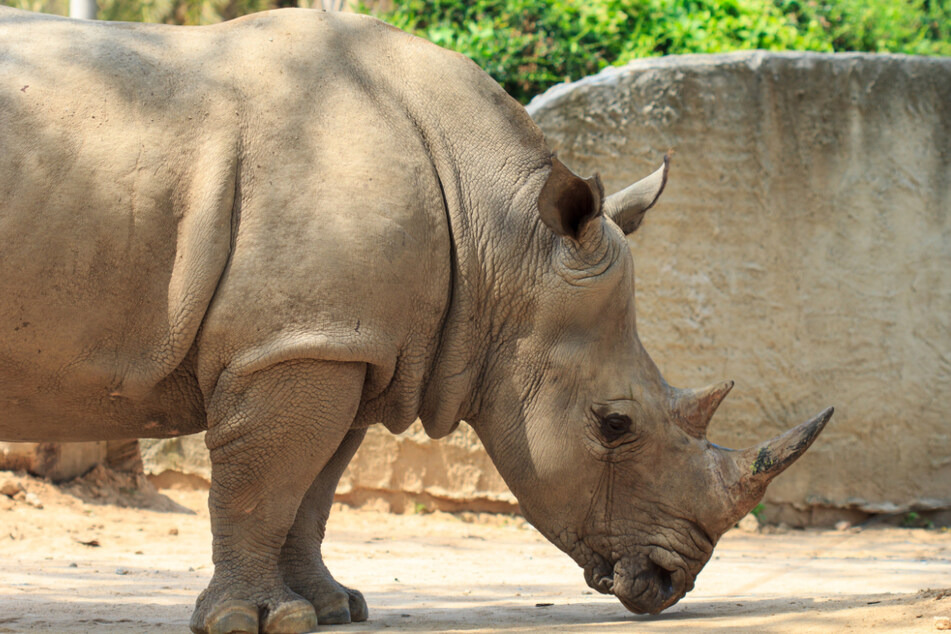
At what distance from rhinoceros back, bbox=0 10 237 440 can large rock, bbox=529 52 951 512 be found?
16.1ft

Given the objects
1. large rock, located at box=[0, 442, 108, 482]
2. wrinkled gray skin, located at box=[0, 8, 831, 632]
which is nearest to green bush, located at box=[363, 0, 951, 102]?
large rock, located at box=[0, 442, 108, 482]

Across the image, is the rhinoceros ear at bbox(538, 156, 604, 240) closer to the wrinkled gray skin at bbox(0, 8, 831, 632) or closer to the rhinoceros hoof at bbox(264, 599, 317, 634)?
the wrinkled gray skin at bbox(0, 8, 831, 632)

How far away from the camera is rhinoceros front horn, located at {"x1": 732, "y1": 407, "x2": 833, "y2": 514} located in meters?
4.18

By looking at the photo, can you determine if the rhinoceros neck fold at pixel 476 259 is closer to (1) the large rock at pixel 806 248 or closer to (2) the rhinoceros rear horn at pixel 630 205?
(2) the rhinoceros rear horn at pixel 630 205

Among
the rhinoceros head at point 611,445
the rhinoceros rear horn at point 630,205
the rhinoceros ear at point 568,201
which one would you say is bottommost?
the rhinoceros head at point 611,445

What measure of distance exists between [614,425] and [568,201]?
0.84 m

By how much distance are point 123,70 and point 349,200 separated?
0.87 metres

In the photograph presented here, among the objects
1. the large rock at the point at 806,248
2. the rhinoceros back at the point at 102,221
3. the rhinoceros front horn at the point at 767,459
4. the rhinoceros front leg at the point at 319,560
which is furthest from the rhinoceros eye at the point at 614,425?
the large rock at the point at 806,248

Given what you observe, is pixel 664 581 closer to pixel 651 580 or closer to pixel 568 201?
pixel 651 580

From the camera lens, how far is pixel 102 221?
12.0ft

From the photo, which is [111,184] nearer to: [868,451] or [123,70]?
[123,70]

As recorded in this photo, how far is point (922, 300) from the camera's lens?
28.5 feet

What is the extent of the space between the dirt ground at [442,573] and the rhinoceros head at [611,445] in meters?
0.29

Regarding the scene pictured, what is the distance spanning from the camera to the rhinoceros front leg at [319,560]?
14.5ft
